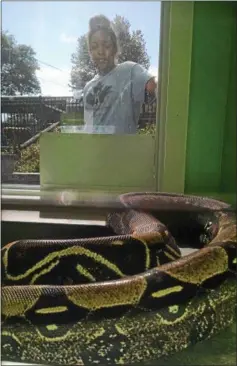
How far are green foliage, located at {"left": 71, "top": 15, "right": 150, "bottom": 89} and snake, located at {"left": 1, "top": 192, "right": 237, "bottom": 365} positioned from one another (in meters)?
0.32

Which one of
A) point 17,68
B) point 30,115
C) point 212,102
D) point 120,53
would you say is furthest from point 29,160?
point 212,102

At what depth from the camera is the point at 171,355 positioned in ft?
2.91

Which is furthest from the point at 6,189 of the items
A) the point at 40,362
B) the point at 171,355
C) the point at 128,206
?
the point at 171,355

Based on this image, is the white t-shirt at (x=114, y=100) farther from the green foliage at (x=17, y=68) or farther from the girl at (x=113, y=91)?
the green foliage at (x=17, y=68)

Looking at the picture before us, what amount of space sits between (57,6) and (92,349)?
0.85m

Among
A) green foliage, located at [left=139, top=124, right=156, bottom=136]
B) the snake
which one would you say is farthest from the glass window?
the snake

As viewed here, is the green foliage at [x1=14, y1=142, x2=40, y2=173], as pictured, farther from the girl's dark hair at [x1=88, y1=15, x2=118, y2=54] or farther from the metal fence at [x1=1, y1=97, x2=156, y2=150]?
the girl's dark hair at [x1=88, y1=15, x2=118, y2=54]

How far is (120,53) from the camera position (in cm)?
86

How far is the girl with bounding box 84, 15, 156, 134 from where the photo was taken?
0.86 meters

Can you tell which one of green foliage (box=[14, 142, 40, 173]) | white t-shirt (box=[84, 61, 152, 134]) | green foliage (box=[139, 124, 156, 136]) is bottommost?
green foliage (box=[14, 142, 40, 173])

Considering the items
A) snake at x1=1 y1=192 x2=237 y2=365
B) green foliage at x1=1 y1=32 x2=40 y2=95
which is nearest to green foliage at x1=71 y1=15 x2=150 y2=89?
green foliage at x1=1 y1=32 x2=40 y2=95

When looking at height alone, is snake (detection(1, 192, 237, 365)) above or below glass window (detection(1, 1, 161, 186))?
below

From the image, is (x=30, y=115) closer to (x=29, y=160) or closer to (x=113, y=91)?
(x=29, y=160)

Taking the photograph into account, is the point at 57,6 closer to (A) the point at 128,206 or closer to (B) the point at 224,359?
(A) the point at 128,206
